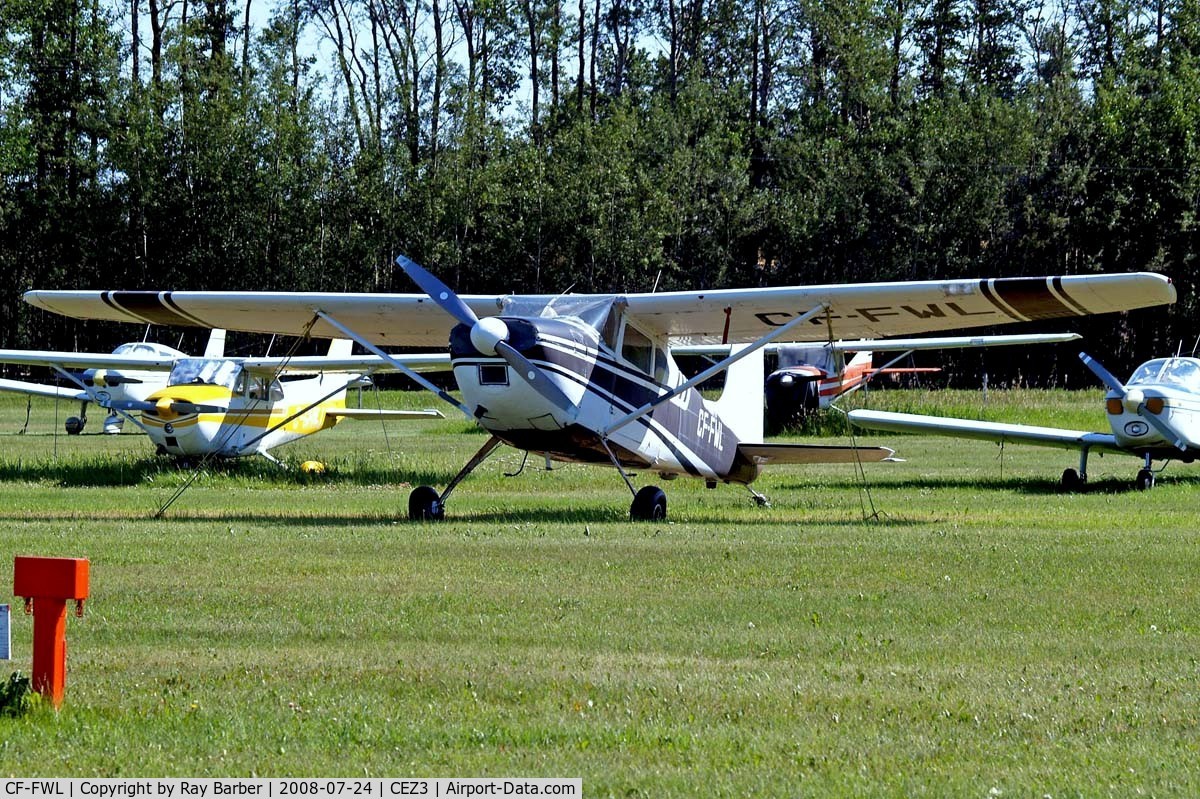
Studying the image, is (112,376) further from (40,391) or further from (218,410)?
(218,410)

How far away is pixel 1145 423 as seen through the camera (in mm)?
22844

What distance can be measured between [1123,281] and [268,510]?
32.7ft

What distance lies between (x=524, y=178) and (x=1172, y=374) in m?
33.4

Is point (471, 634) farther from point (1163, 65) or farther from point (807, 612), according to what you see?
point (1163, 65)

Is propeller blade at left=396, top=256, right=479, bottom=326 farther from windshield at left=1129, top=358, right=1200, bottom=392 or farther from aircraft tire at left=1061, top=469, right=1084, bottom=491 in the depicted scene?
windshield at left=1129, top=358, right=1200, bottom=392

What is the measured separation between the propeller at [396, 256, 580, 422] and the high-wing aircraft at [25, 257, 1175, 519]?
0.06ft

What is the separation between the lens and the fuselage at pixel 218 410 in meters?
24.2

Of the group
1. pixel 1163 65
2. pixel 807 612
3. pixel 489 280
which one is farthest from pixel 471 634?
pixel 1163 65

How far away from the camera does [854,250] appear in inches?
2221

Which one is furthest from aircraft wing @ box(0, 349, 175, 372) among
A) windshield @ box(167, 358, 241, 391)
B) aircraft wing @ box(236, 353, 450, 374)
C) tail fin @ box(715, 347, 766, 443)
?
tail fin @ box(715, 347, 766, 443)

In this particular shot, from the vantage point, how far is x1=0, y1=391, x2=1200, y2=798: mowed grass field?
582 cm

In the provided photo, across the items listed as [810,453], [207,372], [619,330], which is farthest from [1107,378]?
[207,372]

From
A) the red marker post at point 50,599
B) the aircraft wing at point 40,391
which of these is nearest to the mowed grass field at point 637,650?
the red marker post at point 50,599

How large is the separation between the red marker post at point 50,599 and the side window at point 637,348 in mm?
10873
